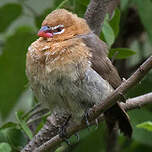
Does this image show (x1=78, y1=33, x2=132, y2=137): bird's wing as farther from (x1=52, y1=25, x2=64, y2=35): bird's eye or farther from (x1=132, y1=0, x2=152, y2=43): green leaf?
(x1=132, y1=0, x2=152, y2=43): green leaf

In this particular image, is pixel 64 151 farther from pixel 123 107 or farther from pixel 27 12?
pixel 27 12

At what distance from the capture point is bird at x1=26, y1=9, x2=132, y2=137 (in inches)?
154

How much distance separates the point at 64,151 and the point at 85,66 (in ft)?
2.81

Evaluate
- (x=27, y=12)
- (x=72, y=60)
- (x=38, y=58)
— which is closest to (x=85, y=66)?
(x=72, y=60)

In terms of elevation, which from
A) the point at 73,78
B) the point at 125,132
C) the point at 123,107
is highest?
the point at 73,78

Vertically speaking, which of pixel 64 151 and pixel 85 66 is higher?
pixel 85 66

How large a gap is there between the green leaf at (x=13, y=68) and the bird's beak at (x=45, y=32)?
822 mm

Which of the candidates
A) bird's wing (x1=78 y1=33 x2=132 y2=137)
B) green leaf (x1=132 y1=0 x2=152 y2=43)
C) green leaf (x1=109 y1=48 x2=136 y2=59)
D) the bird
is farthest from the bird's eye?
green leaf (x1=132 y1=0 x2=152 y2=43)

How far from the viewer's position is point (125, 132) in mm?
4223

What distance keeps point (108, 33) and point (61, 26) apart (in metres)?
0.40

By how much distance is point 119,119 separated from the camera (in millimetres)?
4301

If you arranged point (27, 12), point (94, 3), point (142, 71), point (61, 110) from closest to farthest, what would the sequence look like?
point (142, 71) < point (61, 110) < point (94, 3) < point (27, 12)

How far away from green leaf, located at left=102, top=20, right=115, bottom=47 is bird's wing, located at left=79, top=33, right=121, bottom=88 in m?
0.06

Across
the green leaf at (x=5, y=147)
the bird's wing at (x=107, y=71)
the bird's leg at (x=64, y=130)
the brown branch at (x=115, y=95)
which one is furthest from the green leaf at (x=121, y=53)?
the green leaf at (x=5, y=147)
